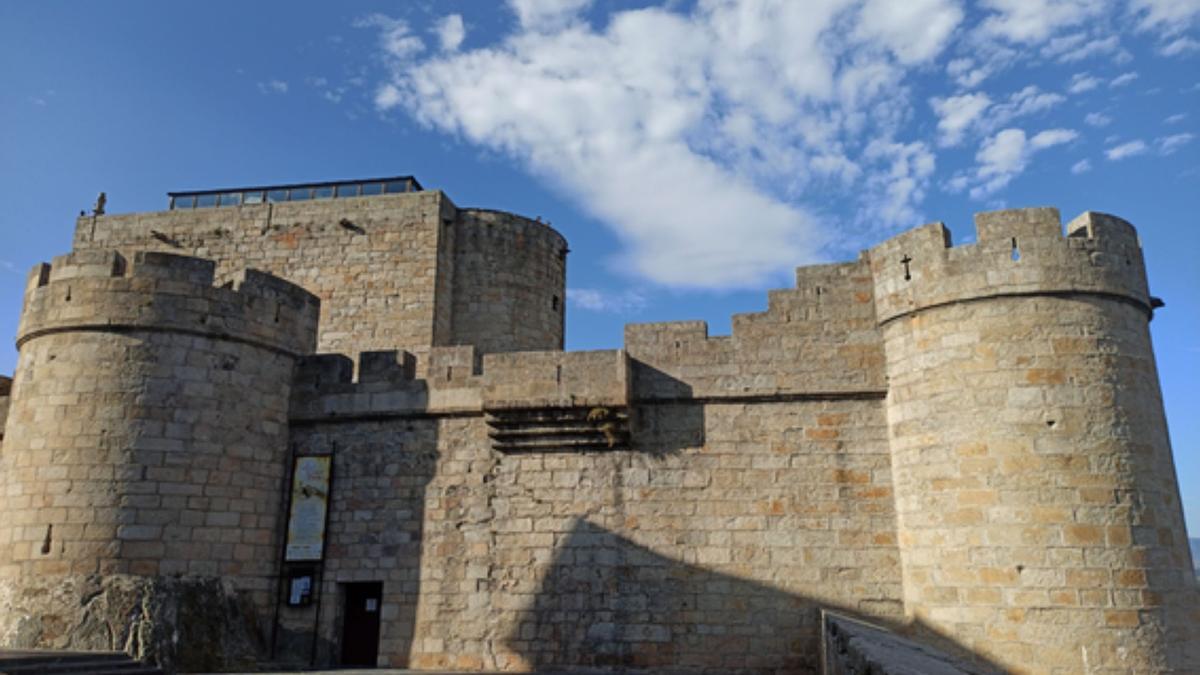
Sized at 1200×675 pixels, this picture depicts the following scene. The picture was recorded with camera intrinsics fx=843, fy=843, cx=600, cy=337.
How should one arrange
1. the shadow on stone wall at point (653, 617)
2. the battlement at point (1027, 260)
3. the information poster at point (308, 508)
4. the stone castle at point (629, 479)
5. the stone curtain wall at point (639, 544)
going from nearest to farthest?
1. the stone castle at point (629, 479)
2. the battlement at point (1027, 260)
3. the shadow on stone wall at point (653, 617)
4. the stone curtain wall at point (639, 544)
5. the information poster at point (308, 508)

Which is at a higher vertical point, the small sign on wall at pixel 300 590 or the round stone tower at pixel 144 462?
the round stone tower at pixel 144 462

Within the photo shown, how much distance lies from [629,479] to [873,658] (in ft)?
19.1

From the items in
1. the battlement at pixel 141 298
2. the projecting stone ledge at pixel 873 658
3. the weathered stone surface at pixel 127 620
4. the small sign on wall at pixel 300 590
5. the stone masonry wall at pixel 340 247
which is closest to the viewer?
the projecting stone ledge at pixel 873 658

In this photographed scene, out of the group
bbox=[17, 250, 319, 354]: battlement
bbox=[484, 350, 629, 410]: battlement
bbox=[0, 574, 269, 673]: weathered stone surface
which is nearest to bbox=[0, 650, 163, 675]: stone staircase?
bbox=[0, 574, 269, 673]: weathered stone surface

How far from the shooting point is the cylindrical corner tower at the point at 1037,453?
8.64 m

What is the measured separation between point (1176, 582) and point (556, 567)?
683cm

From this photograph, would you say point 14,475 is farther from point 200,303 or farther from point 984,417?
point 984,417

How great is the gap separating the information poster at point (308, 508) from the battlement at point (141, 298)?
1877mm

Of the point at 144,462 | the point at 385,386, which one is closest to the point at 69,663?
the point at 144,462

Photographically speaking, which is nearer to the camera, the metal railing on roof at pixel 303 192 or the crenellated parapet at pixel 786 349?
the crenellated parapet at pixel 786 349

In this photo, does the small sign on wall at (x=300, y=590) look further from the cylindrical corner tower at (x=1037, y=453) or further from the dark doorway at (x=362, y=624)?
the cylindrical corner tower at (x=1037, y=453)

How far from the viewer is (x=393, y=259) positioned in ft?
53.1

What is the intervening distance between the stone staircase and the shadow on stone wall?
4227 mm

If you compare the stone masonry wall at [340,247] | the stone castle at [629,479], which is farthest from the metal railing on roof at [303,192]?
the stone castle at [629,479]
